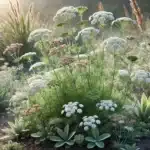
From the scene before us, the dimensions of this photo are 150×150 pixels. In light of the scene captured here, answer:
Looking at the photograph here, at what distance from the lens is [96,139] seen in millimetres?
4207

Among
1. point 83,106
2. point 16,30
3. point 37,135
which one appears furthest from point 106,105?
point 16,30

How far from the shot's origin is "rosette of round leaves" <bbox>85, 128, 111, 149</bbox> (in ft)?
13.6

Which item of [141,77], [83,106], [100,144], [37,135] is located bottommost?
[100,144]

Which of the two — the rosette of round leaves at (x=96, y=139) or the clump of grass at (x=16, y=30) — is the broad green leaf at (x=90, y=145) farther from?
the clump of grass at (x=16, y=30)

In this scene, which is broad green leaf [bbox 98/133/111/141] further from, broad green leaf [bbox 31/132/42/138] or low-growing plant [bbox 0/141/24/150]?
low-growing plant [bbox 0/141/24/150]

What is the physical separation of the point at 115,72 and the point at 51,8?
989 centimetres

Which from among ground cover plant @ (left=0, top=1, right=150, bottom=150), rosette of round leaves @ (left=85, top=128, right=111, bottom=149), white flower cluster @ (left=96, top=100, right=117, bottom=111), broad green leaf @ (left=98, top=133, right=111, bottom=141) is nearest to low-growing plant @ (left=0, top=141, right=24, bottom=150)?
ground cover plant @ (left=0, top=1, right=150, bottom=150)

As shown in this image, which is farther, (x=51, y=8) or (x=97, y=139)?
(x=51, y=8)

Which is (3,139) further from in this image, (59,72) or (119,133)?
(119,133)

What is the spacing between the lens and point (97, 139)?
13.8ft

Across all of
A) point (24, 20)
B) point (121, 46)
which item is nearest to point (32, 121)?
point (121, 46)

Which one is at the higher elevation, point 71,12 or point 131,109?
point 71,12

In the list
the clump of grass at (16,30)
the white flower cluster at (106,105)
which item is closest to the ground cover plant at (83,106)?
the white flower cluster at (106,105)

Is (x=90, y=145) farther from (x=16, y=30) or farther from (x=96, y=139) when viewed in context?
(x=16, y=30)
